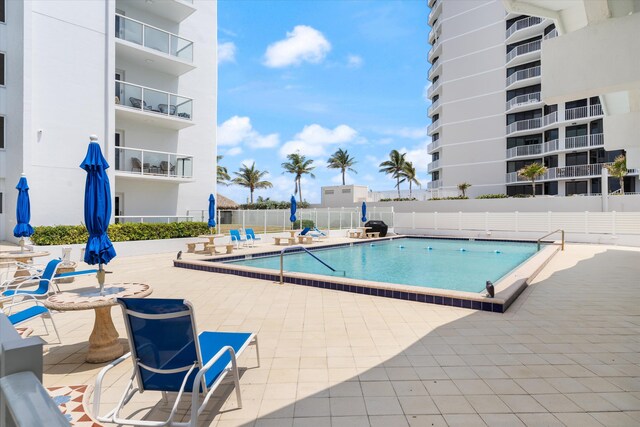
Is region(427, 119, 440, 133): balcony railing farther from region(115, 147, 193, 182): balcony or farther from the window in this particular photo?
the window

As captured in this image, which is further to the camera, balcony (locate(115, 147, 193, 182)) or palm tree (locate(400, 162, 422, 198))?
palm tree (locate(400, 162, 422, 198))

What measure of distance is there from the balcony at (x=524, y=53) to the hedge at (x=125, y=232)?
3474cm

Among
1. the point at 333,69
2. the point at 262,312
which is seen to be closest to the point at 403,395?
the point at 262,312

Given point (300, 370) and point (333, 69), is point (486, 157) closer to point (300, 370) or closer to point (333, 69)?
point (333, 69)

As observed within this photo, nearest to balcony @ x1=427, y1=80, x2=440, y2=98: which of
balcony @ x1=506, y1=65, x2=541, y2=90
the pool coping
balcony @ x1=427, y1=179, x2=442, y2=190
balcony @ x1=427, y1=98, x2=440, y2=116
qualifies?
balcony @ x1=427, y1=98, x2=440, y2=116

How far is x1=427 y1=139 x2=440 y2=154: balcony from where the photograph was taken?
43.8 m

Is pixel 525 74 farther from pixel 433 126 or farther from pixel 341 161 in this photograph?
pixel 341 161

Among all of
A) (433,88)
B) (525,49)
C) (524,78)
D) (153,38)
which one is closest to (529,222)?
(524,78)

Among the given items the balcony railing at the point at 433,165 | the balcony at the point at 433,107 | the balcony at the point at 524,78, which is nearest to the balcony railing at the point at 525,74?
the balcony at the point at 524,78

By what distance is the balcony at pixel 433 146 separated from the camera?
43.8m

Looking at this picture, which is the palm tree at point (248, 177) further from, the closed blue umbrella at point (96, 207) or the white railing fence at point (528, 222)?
the closed blue umbrella at point (96, 207)

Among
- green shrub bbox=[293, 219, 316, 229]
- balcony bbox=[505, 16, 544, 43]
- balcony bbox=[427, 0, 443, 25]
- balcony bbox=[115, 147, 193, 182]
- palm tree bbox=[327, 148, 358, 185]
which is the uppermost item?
balcony bbox=[427, 0, 443, 25]

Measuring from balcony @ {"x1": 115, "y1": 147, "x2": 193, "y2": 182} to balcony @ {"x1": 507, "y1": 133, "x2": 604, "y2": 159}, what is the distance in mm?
32397

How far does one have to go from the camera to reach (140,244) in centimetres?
1418
